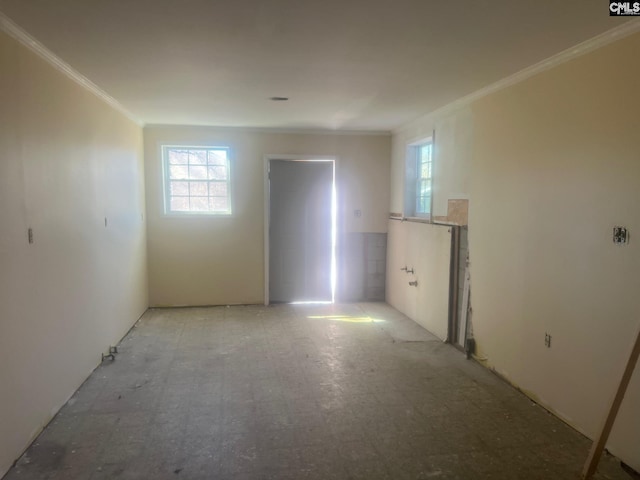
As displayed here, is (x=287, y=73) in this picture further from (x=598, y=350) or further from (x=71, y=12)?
(x=598, y=350)

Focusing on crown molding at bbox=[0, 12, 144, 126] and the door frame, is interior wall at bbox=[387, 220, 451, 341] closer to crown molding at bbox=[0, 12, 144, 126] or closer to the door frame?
the door frame

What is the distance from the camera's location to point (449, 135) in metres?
4.36

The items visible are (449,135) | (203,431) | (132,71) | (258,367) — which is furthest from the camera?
(449,135)

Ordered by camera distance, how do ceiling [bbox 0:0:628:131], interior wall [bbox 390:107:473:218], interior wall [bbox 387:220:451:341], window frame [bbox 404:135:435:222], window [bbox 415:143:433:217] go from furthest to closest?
window frame [bbox 404:135:435:222] < window [bbox 415:143:433:217] < interior wall [bbox 387:220:451:341] < interior wall [bbox 390:107:473:218] < ceiling [bbox 0:0:628:131]

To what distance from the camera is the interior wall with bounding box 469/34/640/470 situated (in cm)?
237

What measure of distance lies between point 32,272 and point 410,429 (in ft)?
8.10

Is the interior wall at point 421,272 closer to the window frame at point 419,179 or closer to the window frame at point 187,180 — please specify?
the window frame at point 419,179

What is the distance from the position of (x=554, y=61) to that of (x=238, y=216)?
13.2ft

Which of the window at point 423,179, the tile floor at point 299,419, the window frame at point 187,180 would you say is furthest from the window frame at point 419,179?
the window frame at point 187,180

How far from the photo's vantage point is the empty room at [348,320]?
2.29 meters

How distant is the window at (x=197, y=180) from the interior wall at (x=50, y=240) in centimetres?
141

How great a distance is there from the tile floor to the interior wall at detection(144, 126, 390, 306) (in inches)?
57.8

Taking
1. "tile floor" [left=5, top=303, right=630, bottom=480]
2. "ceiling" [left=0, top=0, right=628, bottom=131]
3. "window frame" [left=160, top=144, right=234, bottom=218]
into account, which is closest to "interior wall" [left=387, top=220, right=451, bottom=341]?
"tile floor" [left=5, top=303, right=630, bottom=480]

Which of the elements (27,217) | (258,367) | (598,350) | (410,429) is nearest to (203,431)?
(258,367)
